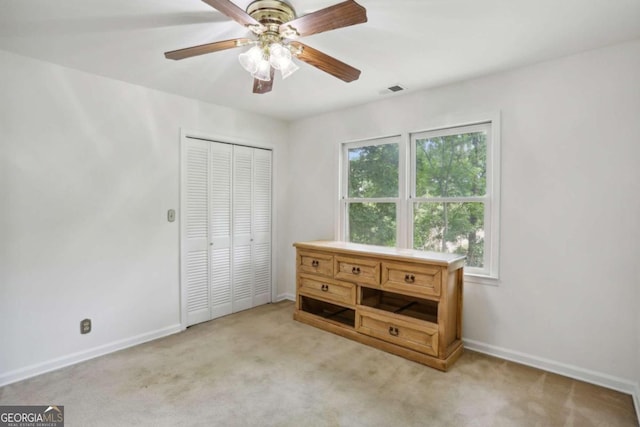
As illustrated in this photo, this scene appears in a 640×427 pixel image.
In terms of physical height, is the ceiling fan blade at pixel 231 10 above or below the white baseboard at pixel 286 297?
above

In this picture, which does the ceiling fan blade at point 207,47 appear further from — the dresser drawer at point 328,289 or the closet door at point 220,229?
the dresser drawer at point 328,289

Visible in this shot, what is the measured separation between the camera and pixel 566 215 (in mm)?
2451

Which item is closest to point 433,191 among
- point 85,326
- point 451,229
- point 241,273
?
point 451,229

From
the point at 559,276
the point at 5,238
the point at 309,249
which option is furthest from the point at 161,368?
the point at 559,276

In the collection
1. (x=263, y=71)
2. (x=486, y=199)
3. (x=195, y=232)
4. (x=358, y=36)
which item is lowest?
(x=195, y=232)

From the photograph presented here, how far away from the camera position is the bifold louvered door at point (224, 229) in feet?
11.3

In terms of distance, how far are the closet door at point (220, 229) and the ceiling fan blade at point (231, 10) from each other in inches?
86.2

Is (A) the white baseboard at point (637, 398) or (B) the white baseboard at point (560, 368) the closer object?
(A) the white baseboard at point (637, 398)

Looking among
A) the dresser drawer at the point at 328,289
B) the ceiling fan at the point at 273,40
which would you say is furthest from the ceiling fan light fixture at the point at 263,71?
the dresser drawer at the point at 328,289

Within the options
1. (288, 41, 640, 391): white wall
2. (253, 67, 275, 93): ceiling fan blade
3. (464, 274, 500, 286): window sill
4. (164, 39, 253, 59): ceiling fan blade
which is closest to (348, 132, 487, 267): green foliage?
(464, 274, 500, 286): window sill

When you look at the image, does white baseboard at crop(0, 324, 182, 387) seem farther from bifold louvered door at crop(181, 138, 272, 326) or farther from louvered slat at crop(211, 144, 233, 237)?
louvered slat at crop(211, 144, 233, 237)

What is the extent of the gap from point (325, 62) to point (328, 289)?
2.18 metres

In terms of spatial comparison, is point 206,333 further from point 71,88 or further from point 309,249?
point 71,88

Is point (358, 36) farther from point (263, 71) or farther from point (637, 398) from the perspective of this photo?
point (637, 398)
